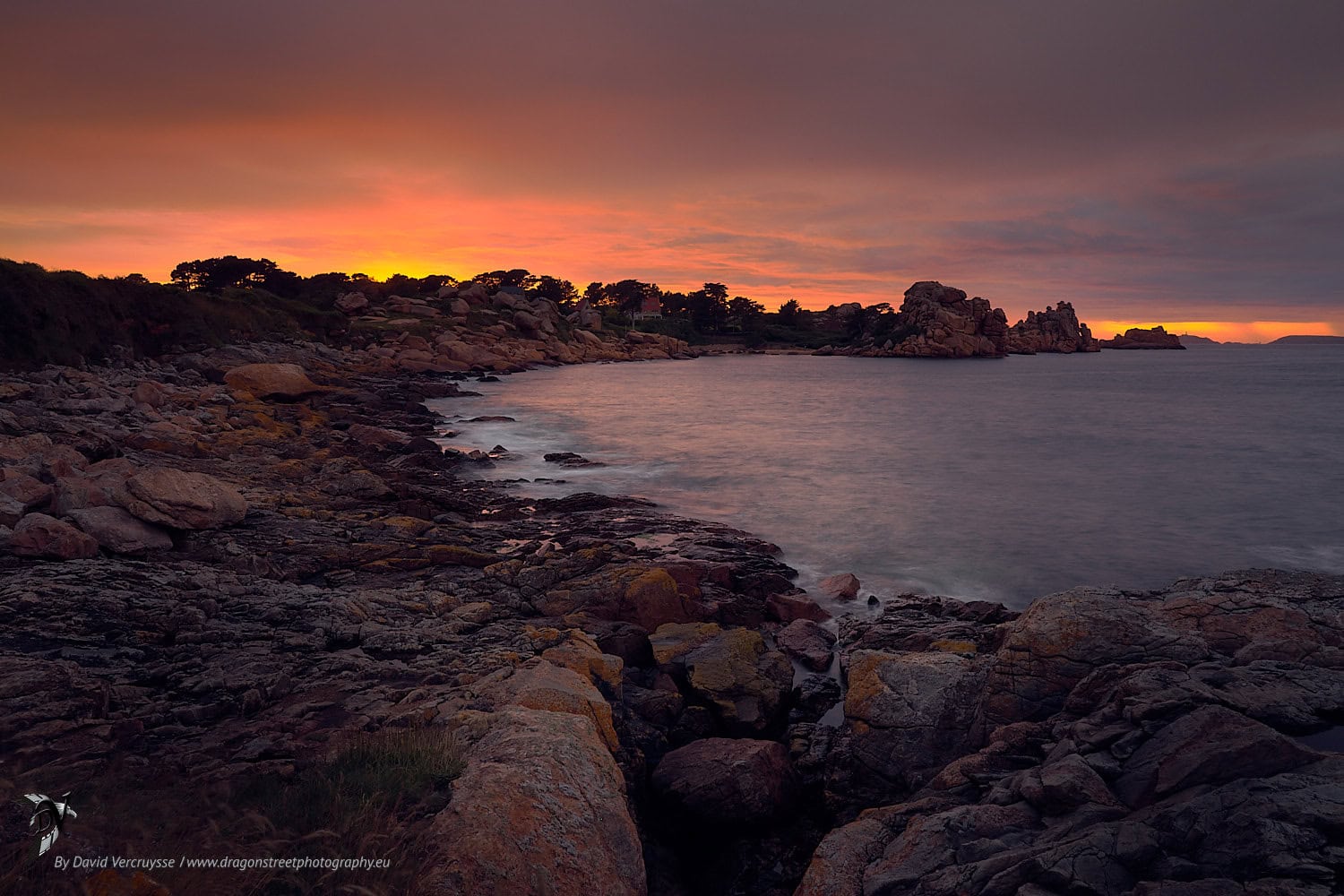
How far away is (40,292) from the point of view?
88.1 ft

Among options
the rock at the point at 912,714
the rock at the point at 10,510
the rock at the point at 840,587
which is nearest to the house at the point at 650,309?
the rock at the point at 840,587

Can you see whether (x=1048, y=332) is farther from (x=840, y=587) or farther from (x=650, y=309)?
(x=840, y=587)

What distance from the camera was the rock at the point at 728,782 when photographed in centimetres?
690

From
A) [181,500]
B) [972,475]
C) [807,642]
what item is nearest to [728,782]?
[807,642]

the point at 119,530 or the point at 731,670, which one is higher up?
the point at 119,530

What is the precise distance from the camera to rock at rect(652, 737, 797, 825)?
690 centimetres

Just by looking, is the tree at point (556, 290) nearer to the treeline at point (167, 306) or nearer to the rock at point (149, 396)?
the treeline at point (167, 306)

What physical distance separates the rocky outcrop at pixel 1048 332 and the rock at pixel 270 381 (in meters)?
186

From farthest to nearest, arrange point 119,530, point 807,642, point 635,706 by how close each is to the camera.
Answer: point 807,642
point 119,530
point 635,706

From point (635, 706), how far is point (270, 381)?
28898 mm

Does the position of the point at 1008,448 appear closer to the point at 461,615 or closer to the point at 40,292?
the point at 461,615

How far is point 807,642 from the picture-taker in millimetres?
11188

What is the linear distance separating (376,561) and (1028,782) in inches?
418

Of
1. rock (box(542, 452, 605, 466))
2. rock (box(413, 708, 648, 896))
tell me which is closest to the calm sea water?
rock (box(542, 452, 605, 466))
